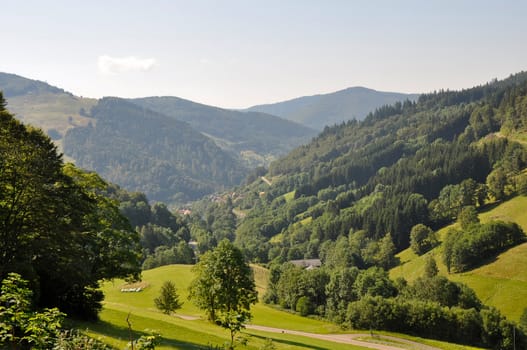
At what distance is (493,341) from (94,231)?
83.1 metres

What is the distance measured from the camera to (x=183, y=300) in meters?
88.2

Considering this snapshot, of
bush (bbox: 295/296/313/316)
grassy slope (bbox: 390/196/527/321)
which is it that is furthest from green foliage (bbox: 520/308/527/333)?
bush (bbox: 295/296/313/316)

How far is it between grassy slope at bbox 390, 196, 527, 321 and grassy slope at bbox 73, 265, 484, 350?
48397mm

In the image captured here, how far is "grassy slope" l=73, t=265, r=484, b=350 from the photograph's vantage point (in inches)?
1342

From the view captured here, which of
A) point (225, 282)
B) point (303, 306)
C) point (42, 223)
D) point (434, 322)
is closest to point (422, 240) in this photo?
point (303, 306)

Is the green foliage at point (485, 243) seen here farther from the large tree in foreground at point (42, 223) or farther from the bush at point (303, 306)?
the large tree in foreground at point (42, 223)

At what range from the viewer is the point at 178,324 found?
47438 millimetres

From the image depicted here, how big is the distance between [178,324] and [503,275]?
4063 inches

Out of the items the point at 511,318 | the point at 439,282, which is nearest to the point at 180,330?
the point at 439,282

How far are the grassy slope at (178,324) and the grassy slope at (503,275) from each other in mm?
48397

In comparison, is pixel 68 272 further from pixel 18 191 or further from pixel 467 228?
pixel 467 228

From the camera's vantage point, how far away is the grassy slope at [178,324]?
1342 inches

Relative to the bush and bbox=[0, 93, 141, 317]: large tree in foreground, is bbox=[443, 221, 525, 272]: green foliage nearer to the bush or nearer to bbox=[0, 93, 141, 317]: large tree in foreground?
the bush

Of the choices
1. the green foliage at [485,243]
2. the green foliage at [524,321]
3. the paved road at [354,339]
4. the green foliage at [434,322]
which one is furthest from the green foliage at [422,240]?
the paved road at [354,339]
